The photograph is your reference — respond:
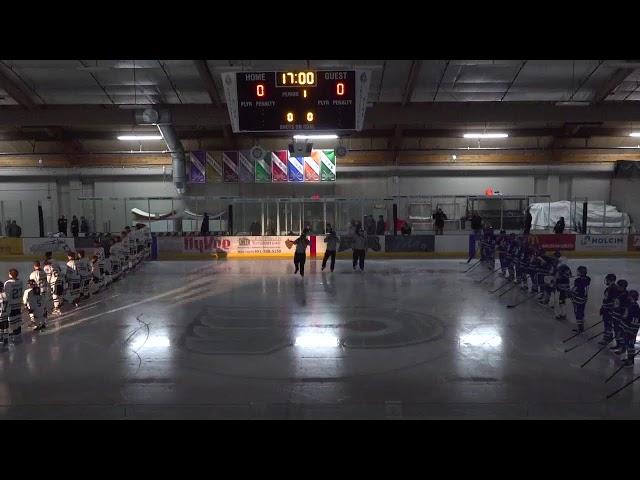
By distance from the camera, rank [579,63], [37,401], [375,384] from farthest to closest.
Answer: [579,63], [375,384], [37,401]

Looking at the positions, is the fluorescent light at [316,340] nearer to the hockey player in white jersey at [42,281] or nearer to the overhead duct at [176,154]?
the hockey player in white jersey at [42,281]

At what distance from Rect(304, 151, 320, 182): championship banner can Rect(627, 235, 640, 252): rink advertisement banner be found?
48.6 feet

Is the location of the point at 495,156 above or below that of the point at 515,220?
above

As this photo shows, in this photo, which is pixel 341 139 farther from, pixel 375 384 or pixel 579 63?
pixel 375 384

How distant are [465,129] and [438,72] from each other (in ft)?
25.2

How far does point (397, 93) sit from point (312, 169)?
663 cm

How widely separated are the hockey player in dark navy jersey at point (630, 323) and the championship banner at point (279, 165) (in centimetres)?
2032

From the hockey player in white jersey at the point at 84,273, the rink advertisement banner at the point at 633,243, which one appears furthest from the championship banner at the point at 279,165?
the rink advertisement banner at the point at 633,243

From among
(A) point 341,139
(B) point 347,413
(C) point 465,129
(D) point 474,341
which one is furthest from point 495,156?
(B) point 347,413

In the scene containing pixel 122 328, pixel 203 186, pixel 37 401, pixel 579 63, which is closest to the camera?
pixel 37 401

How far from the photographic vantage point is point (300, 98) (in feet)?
40.9

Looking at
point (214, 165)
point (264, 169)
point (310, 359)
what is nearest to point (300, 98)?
point (310, 359)

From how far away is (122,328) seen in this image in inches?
440

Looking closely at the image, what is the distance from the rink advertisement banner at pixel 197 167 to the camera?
1093 inches
